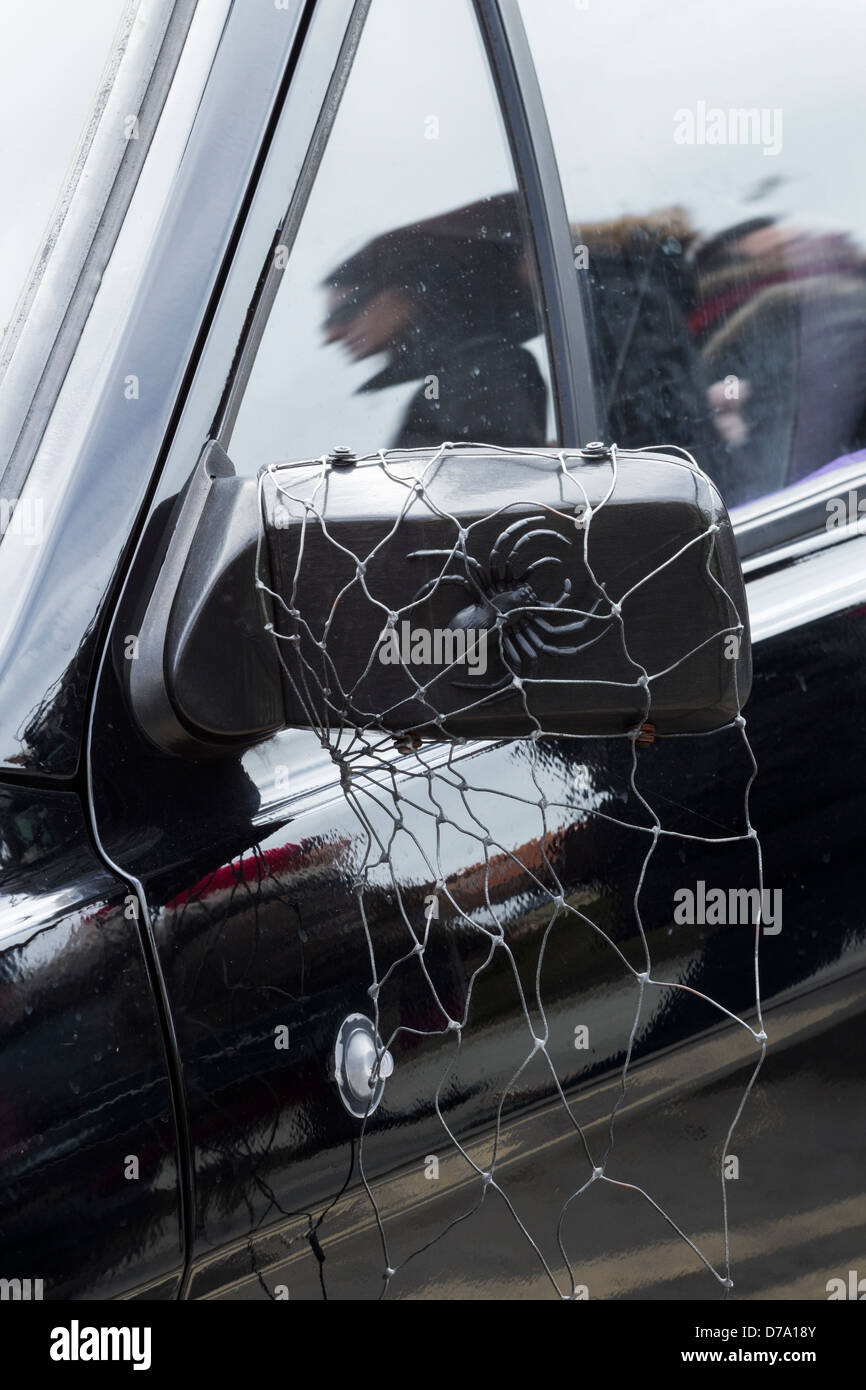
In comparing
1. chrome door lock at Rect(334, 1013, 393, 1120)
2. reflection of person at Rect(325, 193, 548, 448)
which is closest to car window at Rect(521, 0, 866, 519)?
reflection of person at Rect(325, 193, 548, 448)

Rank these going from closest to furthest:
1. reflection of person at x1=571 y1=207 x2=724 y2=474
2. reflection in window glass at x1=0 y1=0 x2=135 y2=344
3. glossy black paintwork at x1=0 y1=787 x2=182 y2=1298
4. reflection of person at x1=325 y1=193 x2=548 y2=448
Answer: glossy black paintwork at x1=0 y1=787 x2=182 y2=1298
reflection in window glass at x1=0 y1=0 x2=135 y2=344
reflection of person at x1=325 y1=193 x2=548 y2=448
reflection of person at x1=571 y1=207 x2=724 y2=474

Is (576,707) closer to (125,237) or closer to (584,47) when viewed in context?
(125,237)

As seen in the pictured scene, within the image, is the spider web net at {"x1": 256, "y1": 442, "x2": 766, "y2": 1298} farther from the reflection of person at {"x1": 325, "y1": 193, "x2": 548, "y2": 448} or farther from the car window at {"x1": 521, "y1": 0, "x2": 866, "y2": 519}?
the car window at {"x1": 521, "y1": 0, "x2": 866, "y2": 519}

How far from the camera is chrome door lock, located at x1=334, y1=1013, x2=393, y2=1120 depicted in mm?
1262

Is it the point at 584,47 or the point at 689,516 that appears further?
the point at 584,47

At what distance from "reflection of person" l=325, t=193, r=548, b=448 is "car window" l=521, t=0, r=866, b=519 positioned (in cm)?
12

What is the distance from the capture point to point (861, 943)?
1521mm

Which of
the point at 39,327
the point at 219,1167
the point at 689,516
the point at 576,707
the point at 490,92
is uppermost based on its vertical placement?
the point at 490,92

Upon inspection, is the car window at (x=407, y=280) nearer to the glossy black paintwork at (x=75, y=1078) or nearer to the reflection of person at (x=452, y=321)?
the reflection of person at (x=452, y=321)

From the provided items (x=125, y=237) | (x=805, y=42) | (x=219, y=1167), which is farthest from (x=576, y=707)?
(x=805, y=42)

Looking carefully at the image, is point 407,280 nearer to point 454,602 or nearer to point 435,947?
point 454,602

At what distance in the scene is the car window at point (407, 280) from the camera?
141 centimetres
